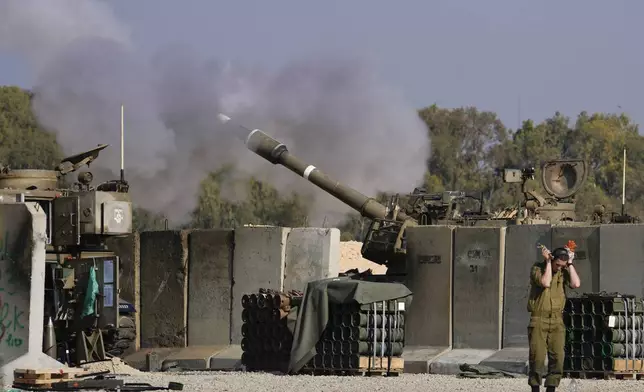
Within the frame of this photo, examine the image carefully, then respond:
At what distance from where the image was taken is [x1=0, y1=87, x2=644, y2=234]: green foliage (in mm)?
53406

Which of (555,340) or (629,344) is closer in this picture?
(555,340)

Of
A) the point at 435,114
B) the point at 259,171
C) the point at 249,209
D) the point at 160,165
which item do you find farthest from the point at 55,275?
the point at 435,114

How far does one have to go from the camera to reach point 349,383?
63.3ft

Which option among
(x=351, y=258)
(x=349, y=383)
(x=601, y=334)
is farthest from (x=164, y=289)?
(x=351, y=258)

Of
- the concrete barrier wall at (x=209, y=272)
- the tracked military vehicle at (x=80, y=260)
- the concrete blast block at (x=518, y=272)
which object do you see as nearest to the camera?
the tracked military vehicle at (x=80, y=260)

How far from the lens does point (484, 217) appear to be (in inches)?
1112

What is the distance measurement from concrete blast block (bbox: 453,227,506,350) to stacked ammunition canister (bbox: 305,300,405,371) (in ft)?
6.78

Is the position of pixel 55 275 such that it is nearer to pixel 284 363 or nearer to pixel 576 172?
pixel 284 363

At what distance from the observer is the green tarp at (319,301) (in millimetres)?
21797

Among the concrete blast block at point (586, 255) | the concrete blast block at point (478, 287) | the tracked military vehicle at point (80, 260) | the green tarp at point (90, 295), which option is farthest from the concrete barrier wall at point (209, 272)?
the concrete blast block at point (586, 255)

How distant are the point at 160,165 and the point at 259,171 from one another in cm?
408

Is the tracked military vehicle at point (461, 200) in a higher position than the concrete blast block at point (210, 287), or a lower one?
higher

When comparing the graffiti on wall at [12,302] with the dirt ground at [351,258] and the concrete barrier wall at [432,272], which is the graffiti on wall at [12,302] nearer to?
the concrete barrier wall at [432,272]

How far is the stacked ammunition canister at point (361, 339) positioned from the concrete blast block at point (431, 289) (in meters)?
2.07
